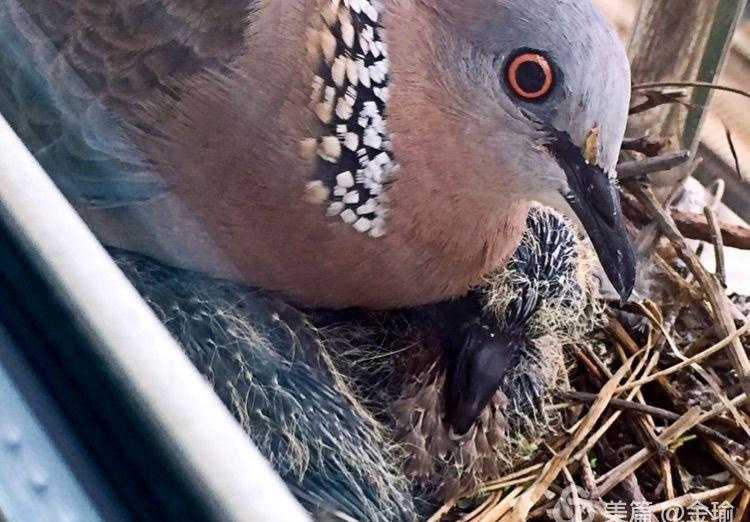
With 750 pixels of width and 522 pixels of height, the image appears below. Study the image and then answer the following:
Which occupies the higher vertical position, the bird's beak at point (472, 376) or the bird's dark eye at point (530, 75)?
the bird's dark eye at point (530, 75)

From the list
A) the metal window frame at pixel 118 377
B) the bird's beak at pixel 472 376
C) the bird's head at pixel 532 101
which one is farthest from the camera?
the bird's beak at pixel 472 376

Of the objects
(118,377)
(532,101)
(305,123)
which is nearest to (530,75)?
(532,101)

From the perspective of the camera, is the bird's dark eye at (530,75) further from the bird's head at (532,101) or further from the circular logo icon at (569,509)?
the circular logo icon at (569,509)

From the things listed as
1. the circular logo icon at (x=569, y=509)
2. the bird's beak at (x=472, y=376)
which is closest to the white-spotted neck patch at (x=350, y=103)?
the bird's beak at (x=472, y=376)

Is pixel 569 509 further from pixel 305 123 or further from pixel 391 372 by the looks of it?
pixel 305 123

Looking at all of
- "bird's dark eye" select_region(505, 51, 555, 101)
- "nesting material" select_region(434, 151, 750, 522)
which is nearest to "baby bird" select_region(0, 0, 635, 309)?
"bird's dark eye" select_region(505, 51, 555, 101)

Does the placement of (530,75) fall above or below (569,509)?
above

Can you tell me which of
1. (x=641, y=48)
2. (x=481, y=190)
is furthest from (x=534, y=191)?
(x=641, y=48)
